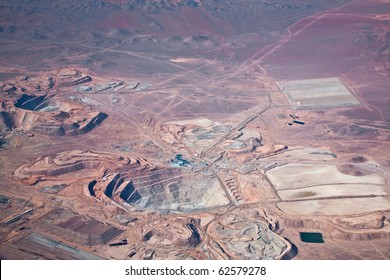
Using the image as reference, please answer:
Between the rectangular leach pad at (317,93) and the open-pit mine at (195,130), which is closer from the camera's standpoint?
the open-pit mine at (195,130)

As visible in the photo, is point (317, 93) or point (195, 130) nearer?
point (195, 130)

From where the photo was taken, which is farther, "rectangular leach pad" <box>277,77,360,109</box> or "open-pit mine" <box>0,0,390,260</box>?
"rectangular leach pad" <box>277,77,360,109</box>

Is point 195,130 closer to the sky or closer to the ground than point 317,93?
closer to the ground

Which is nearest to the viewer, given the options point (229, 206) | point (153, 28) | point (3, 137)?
point (229, 206)

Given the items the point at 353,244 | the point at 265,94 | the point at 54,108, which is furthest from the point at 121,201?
the point at 265,94

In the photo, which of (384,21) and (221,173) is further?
(384,21)

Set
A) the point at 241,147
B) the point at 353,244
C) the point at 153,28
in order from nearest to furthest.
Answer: the point at 353,244, the point at 241,147, the point at 153,28

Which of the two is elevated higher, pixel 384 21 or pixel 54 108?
pixel 384 21

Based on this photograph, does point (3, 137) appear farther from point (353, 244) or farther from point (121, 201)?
point (353, 244)
